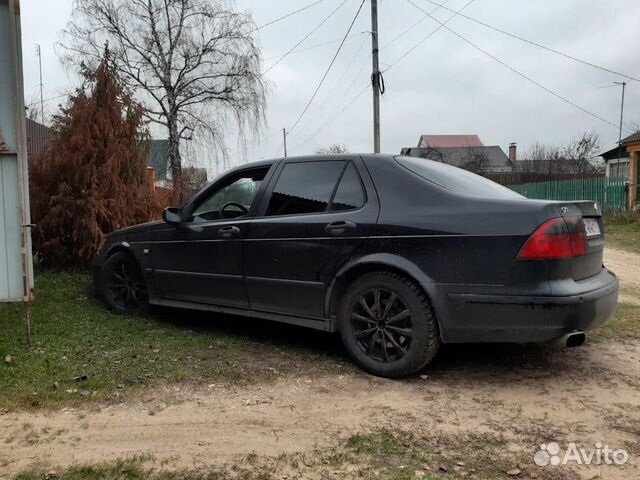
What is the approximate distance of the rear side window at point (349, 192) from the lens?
4133 millimetres

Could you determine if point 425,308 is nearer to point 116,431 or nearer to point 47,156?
point 116,431

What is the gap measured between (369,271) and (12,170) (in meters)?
3.06

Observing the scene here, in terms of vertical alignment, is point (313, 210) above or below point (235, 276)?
above

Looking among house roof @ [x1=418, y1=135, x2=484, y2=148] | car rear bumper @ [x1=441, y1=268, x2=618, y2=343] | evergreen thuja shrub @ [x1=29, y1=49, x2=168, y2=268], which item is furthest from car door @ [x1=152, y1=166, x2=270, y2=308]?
house roof @ [x1=418, y1=135, x2=484, y2=148]

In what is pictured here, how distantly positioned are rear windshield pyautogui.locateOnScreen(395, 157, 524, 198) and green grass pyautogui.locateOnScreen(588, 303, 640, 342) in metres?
1.70

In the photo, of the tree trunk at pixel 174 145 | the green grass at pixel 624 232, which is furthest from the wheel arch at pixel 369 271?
the tree trunk at pixel 174 145

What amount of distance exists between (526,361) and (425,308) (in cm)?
114

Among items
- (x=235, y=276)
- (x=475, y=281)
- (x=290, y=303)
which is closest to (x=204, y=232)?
(x=235, y=276)

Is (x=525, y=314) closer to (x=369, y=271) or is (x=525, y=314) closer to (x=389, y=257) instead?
(x=389, y=257)

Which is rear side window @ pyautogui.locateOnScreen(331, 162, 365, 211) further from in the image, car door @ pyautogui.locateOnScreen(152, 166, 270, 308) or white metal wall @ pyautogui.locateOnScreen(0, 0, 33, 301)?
white metal wall @ pyautogui.locateOnScreen(0, 0, 33, 301)

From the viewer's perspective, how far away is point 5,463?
2791 mm

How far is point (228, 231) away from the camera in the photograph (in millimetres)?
4746

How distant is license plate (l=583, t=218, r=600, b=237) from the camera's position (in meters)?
3.68

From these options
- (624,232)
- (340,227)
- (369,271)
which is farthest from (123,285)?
(624,232)
